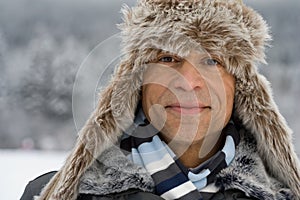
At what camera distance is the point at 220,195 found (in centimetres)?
100

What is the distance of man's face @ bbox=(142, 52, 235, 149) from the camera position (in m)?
1.00

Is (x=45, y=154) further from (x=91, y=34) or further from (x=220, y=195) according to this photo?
(x=220, y=195)

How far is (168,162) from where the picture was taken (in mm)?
1023

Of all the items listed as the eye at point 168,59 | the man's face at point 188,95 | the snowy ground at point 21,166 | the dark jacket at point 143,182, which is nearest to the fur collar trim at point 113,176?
the dark jacket at point 143,182

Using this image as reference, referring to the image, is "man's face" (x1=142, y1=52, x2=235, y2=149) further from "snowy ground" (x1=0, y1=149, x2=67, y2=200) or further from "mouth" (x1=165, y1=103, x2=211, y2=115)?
"snowy ground" (x1=0, y1=149, x2=67, y2=200)

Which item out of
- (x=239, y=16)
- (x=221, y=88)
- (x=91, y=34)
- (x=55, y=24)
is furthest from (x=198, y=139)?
(x=55, y=24)

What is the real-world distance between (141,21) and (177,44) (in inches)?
3.9

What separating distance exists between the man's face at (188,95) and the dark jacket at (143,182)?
95 millimetres

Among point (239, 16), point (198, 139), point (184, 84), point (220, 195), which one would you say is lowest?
point (220, 195)

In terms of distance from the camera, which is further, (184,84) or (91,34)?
(91,34)

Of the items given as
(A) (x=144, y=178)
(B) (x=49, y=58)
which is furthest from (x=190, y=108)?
(B) (x=49, y=58)

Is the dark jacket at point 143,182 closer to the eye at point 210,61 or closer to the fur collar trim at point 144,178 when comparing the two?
the fur collar trim at point 144,178

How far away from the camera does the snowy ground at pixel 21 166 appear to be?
4.90 ft

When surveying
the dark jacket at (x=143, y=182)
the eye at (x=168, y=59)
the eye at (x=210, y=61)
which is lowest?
the dark jacket at (x=143, y=182)
